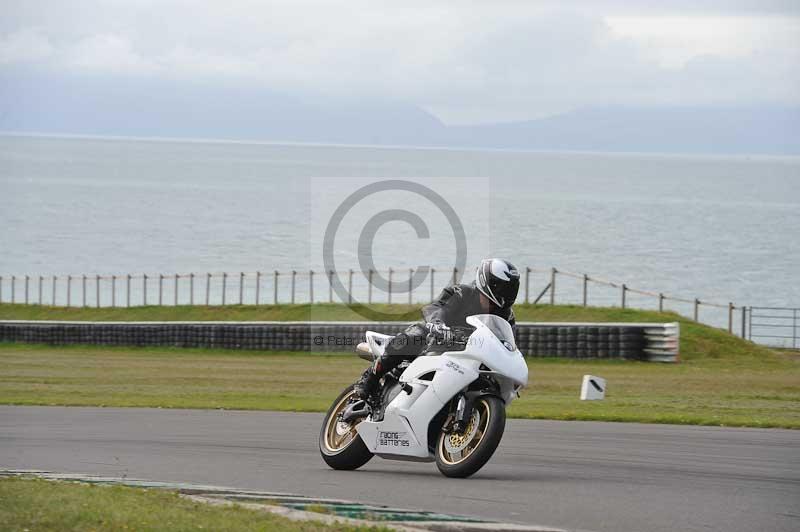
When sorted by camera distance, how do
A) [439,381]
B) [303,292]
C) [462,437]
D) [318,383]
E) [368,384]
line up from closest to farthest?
[462,437] → [439,381] → [368,384] → [318,383] → [303,292]

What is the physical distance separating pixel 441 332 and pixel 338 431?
1.74 m

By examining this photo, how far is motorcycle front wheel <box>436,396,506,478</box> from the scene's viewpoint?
360 inches

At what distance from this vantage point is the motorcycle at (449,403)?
9.39 metres

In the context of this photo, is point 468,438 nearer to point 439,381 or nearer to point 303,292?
point 439,381

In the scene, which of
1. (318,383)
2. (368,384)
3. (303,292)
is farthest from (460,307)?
(303,292)

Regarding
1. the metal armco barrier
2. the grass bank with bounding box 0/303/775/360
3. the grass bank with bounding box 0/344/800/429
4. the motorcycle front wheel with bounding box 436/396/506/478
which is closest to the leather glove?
the motorcycle front wheel with bounding box 436/396/506/478

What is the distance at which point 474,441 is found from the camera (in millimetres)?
9414

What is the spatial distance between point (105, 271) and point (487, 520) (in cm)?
8593

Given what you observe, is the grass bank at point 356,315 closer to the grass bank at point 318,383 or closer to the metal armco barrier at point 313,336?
the grass bank at point 318,383

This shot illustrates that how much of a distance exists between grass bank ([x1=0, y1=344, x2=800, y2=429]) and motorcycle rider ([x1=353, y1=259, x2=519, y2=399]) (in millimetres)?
6202

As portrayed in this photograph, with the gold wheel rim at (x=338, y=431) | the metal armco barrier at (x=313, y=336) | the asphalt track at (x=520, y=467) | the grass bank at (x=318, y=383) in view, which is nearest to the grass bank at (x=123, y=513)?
the asphalt track at (x=520, y=467)

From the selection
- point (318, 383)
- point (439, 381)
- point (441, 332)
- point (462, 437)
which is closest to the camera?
point (462, 437)

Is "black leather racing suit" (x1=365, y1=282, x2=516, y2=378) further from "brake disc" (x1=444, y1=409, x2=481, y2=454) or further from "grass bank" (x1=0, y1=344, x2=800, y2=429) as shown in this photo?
"grass bank" (x1=0, y1=344, x2=800, y2=429)

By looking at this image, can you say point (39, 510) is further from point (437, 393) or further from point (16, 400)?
point (16, 400)
